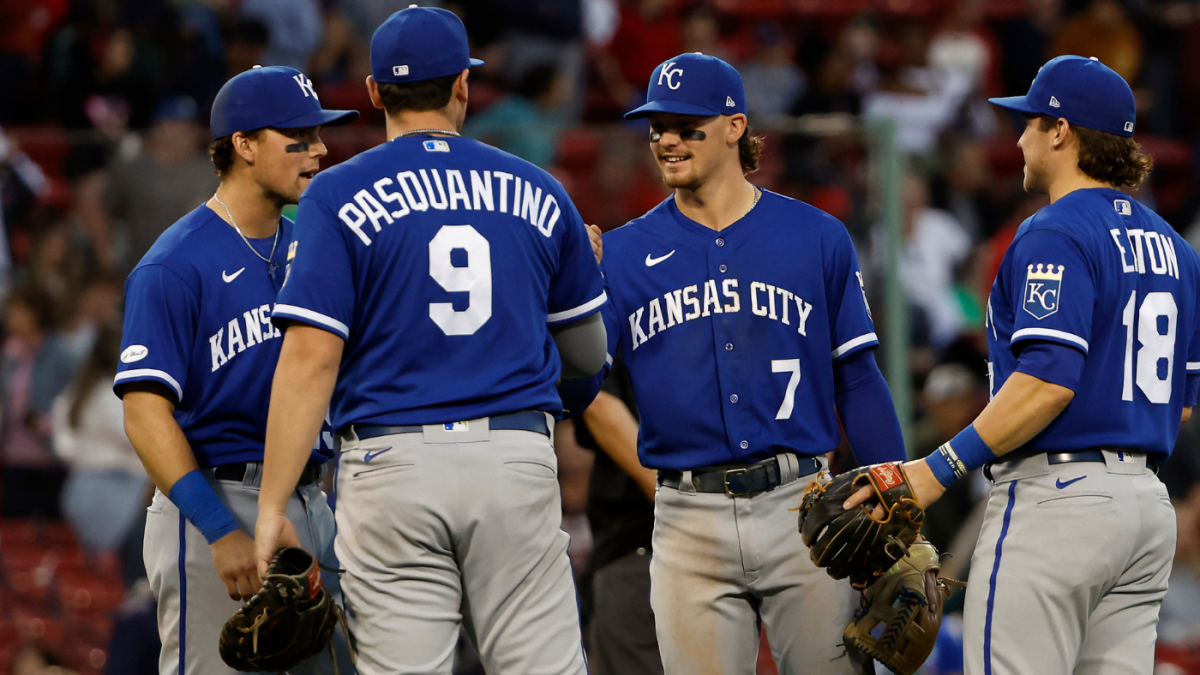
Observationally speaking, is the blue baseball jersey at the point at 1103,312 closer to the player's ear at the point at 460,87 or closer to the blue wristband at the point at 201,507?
the player's ear at the point at 460,87

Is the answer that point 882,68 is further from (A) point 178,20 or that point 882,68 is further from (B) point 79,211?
(B) point 79,211

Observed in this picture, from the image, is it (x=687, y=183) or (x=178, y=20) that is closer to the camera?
(x=687, y=183)

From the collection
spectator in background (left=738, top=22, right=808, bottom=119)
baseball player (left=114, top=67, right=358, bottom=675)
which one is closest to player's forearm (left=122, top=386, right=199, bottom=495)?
baseball player (left=114, top=67, right=358, bottom=675)

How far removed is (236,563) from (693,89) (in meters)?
1.98

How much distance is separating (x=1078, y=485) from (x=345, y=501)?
6.69 feet

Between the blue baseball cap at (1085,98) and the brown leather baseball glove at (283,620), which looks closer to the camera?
the brown leather baseball glove at (283,620)

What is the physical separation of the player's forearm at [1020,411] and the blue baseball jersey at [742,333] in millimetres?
547

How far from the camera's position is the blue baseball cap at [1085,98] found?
4.25 metres

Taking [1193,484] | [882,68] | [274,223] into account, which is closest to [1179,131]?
[882,68]

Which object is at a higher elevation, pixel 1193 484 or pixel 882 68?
pixel 882 68

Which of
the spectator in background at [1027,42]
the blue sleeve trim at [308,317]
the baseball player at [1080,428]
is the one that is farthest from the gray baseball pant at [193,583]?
the spectator in background at [1027,42]

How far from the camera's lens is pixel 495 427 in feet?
12.3

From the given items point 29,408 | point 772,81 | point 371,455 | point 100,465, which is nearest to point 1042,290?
point 371,455

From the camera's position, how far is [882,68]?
562 inches
